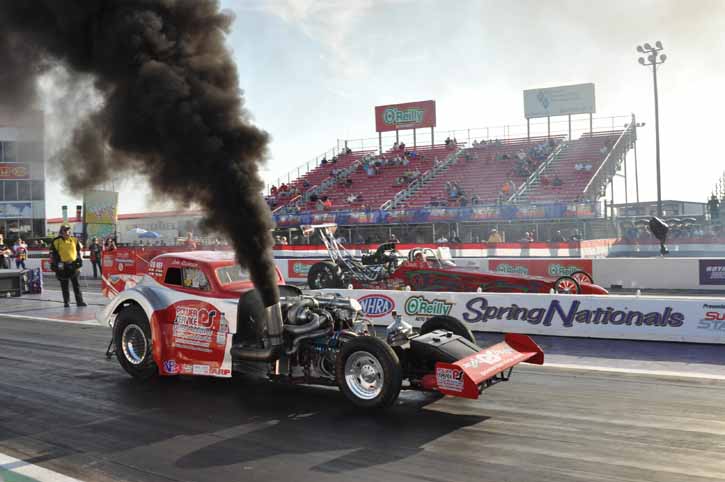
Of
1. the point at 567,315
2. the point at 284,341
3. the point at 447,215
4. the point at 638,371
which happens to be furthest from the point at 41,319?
the point at 447,215

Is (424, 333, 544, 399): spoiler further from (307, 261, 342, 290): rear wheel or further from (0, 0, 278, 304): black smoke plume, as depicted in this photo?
(307, 261, 342, 290): rear wheel

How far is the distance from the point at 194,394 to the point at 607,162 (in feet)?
111

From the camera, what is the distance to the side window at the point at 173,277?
8.17 meters

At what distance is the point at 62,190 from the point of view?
8.55m

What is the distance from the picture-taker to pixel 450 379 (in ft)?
19.9

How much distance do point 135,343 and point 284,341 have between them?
8.01 ft

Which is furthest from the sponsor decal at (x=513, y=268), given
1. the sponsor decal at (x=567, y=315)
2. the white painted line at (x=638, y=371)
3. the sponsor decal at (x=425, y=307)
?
the white painted line at (x=638, y=371)

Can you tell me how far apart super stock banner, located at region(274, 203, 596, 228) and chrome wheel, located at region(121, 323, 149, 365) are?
21.6 m

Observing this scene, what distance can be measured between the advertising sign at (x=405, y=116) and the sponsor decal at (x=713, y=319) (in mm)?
38047

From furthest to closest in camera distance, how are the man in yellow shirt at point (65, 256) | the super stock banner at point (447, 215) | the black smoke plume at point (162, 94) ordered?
the super stock banner at point (447, 215) < the man in yellow shirt at point (65, 256) < the black smoke plume at point (162, 94)

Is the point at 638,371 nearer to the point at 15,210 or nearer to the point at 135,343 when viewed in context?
the point at 135,343

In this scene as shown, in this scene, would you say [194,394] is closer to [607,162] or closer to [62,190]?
[62,190]

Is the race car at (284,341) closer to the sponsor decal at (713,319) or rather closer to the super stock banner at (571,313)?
the super stock banner at (571,313)


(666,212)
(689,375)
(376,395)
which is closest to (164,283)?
(376,395)
